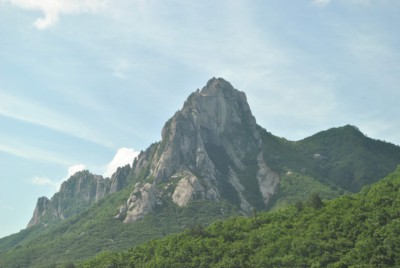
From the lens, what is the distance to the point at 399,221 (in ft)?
308

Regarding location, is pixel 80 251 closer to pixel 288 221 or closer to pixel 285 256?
pixel 288 221

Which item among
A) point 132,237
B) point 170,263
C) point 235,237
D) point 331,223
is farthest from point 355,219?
point 132,237

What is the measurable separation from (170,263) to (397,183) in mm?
60106

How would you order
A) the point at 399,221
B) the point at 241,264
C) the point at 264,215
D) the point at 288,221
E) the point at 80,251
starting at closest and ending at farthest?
the point at 399,221 → the point at 241,264 → the point at 288,221 → the point at 264,215 → the point at 80,251

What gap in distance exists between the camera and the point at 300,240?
336 feet

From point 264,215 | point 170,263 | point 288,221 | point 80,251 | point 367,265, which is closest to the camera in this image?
point 367,265

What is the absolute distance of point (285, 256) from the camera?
97.4 metres

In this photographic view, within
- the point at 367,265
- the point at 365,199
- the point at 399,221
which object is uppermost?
the point at 365,199

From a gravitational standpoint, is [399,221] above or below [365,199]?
below

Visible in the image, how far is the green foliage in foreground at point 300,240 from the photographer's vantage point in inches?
3627

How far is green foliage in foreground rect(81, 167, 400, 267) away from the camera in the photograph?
302ft

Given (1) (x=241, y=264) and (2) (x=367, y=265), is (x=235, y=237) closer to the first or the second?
(1) (x=241, y=264)

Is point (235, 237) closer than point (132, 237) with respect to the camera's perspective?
Yes

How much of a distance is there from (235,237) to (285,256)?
26150mm
